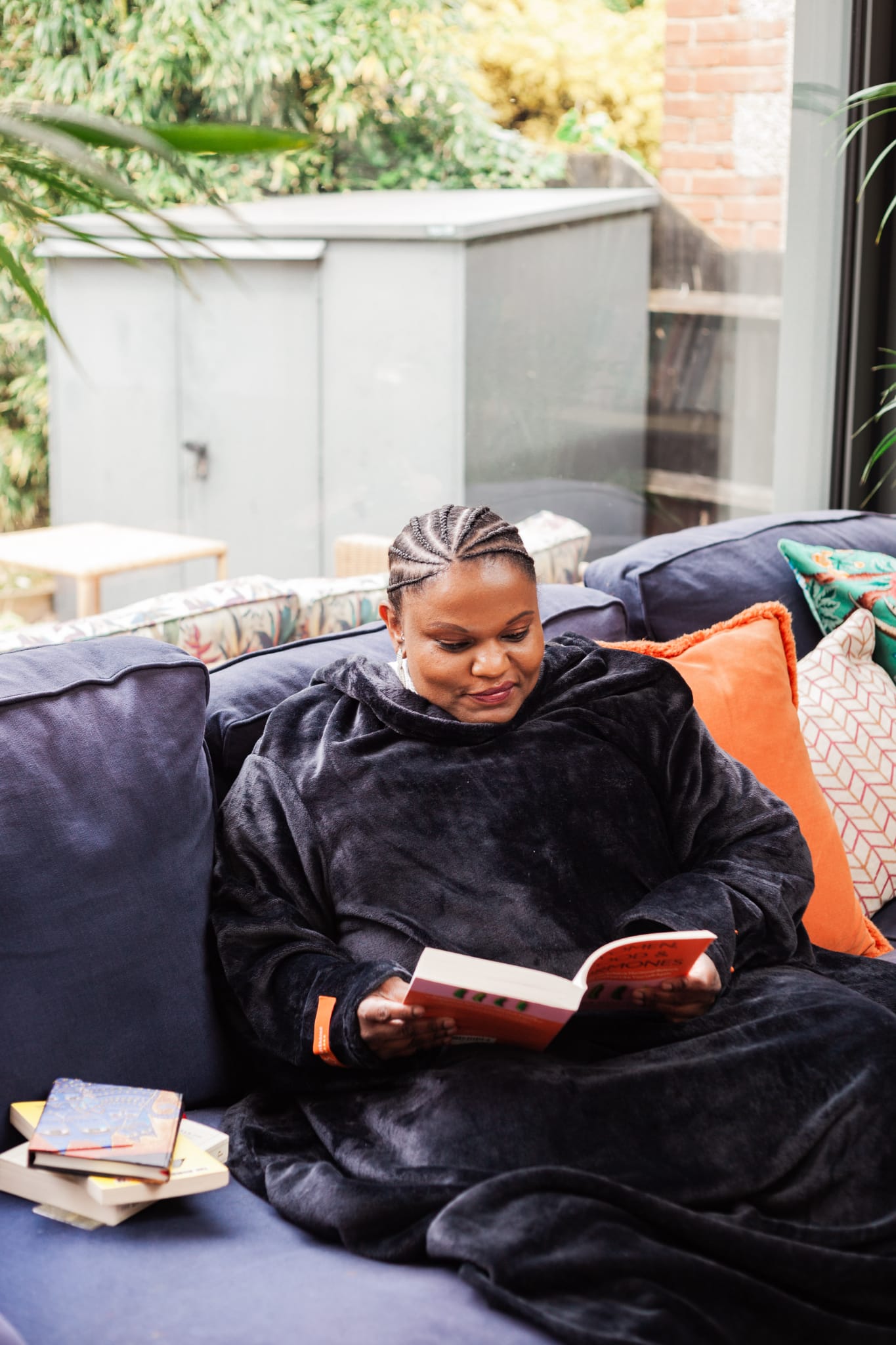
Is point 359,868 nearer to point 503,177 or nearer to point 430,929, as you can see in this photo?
point 430,929

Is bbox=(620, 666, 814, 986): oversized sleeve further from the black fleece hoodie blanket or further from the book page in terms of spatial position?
the book page

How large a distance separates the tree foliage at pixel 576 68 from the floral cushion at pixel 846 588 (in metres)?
1.01

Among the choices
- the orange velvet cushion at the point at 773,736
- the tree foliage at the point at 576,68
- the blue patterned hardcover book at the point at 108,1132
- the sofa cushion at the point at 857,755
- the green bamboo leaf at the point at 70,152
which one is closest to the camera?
the green bamboo leaf at the point at 70,152

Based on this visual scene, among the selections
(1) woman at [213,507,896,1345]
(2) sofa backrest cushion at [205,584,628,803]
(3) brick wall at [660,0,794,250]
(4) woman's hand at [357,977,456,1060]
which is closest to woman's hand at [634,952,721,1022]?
(1) woman at [213,507,896,1345]

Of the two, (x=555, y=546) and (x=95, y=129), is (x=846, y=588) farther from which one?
(x=95, y=129)

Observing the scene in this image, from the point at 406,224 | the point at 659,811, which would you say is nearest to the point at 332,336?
the point at 406,224

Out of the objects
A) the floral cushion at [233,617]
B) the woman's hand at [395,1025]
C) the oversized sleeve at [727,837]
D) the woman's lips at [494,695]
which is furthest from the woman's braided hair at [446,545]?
the woman's hand at [395,1025]

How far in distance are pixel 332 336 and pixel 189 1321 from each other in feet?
6.05

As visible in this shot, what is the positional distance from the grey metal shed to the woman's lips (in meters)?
1.01

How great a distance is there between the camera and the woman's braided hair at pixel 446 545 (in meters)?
1.51

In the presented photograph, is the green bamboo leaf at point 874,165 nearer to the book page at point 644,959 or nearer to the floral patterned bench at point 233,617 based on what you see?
the floral patterned bench at point 233,617

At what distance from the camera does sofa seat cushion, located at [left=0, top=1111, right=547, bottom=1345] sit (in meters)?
1.09

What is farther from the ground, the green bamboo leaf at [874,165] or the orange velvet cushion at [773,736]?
the green bamboo leaf at [874,165]

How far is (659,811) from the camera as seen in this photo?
1583 millimetres
